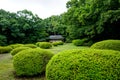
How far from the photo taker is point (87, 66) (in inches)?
207

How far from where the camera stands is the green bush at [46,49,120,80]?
513 centimetres

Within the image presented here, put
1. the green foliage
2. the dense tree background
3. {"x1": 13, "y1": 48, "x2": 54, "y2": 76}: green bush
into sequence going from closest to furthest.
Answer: {"x1": 13, "y1": 48, "x2": 54, "y2": 76}: green bush
the dense tree background
the green foliage

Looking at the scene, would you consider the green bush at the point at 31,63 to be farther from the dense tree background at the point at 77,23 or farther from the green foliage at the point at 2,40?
the green foliage at the point at 2,40

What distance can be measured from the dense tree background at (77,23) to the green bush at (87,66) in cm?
1308

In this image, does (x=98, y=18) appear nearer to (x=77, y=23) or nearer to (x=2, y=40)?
(x=77, y=23)

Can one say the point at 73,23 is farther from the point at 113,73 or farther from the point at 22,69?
the point at 113,73

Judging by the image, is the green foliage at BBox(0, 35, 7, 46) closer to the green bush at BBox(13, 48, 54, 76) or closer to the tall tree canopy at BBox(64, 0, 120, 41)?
the tall tree canopy at BBox(64, 0, 120, 41)

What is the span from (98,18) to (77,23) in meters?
9.33

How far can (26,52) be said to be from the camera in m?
9.40

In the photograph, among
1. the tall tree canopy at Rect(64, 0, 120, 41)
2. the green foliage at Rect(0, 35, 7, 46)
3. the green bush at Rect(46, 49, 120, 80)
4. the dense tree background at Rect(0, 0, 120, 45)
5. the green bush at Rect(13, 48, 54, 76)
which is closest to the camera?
the green bush at Rect(46, 49, 120, 80)

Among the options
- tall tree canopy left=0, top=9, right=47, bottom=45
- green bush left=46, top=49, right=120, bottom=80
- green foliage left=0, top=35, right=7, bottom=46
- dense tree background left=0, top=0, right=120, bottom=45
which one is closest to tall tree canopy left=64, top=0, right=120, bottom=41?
dense tree background left=0, top=0, right=120, bottom=45

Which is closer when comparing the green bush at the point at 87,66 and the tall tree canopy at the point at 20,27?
the green bush at the point at 87,66

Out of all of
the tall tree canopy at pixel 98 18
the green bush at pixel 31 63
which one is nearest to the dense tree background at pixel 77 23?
the tall tree canopy at pixel 98 18

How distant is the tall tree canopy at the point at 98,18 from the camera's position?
19.1 metres
